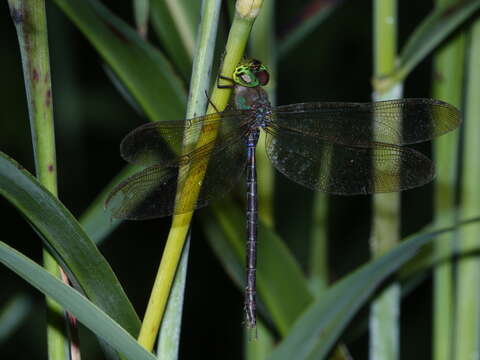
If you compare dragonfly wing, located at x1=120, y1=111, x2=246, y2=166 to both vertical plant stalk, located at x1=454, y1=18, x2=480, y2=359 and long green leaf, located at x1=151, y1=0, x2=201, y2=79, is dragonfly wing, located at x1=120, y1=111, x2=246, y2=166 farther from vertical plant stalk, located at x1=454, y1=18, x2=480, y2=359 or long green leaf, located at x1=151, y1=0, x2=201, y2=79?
vertical plant stalk, located at x1=454, y1=18, x2=480, y2=359

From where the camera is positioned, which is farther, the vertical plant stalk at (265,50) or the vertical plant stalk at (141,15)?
the vertical plant stalk at (265,50)

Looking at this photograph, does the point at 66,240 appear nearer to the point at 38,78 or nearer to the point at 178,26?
the point at 38,78

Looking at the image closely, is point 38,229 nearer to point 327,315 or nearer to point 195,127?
point 195,127

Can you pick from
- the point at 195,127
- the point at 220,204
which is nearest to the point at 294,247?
the point at 220,204

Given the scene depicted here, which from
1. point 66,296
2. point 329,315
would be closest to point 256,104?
point 329,315

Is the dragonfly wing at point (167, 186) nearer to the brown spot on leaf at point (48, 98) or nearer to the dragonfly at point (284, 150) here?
the dragonfly at point (284, 150)

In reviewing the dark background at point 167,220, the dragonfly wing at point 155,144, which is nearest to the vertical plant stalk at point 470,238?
the dragonfly wing at point 155,144

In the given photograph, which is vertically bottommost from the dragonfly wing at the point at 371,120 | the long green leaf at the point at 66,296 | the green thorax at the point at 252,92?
the long green leaf at the point at 66,296

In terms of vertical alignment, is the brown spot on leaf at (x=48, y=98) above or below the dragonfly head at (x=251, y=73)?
below
